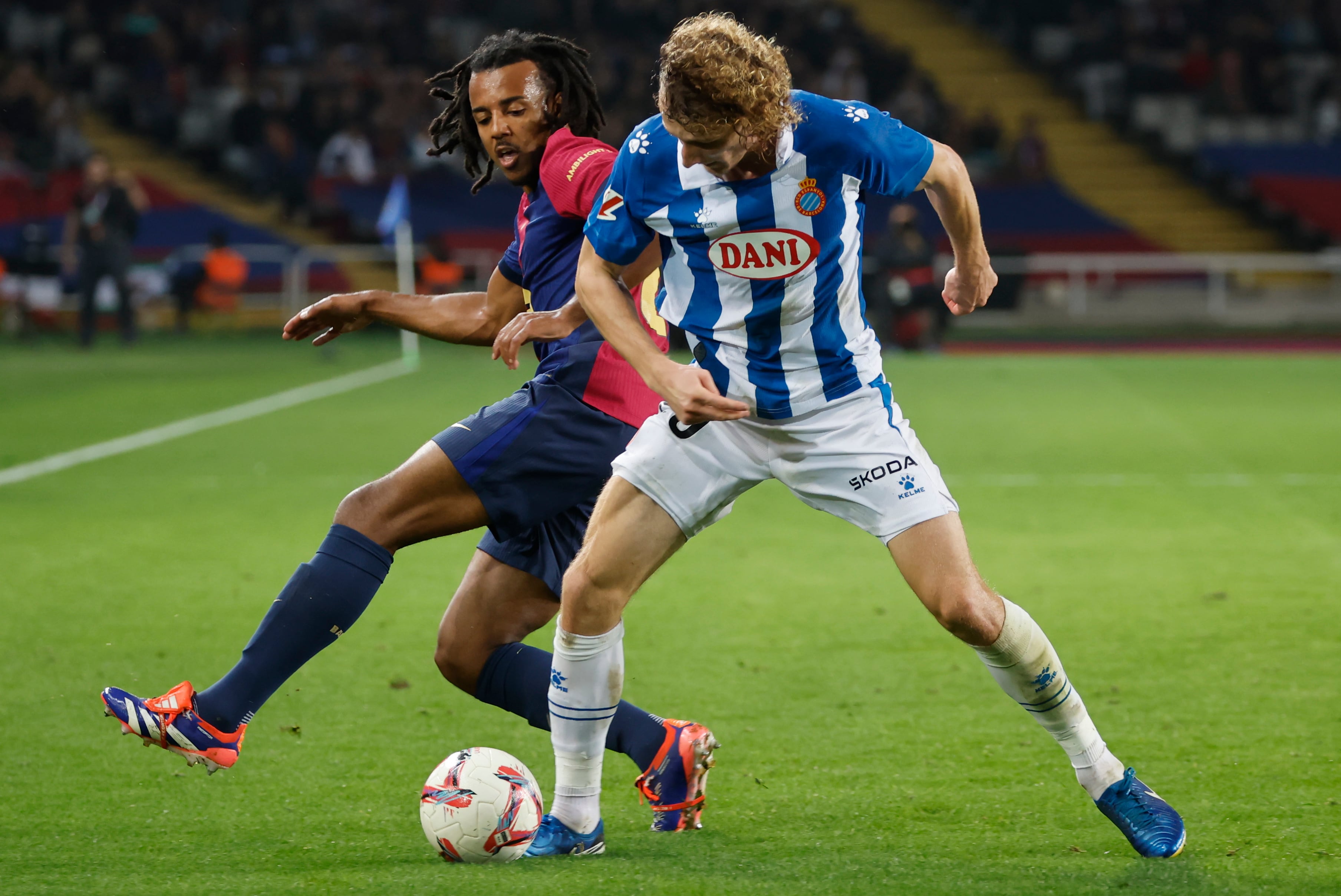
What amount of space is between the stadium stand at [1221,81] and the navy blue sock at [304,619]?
80.4ft

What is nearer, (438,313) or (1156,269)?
(438,313)

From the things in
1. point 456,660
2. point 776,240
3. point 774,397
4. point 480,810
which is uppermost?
point 776,240

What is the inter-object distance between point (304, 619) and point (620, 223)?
119cm

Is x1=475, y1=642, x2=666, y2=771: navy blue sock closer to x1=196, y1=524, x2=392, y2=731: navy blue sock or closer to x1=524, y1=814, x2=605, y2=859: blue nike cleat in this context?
x1=524, y1=814, x2=605, y2=859: blue nike cleat

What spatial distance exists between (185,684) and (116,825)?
0.43 metres

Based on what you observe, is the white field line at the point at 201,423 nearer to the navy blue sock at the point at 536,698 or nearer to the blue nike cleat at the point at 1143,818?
the navy blue sock at the point at 536,698

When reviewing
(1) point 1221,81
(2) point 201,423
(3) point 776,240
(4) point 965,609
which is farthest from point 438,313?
(1) point 1221,81

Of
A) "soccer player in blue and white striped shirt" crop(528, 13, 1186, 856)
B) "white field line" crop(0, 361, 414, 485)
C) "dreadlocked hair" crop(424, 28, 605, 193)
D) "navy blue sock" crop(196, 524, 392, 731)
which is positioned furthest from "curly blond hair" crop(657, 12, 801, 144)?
"white field line" crop(0, 361, 414, 485)

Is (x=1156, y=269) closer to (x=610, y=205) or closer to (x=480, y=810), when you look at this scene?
(x=610, y=205)

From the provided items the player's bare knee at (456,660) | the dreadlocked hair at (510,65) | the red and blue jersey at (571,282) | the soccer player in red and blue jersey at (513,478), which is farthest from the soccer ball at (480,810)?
the dreadlocked hair at (510,65)

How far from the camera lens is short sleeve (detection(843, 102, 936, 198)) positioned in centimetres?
334

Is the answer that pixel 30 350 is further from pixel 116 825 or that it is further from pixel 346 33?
pixel 116 825

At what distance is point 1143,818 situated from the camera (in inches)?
136

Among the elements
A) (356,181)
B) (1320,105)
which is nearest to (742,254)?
(356,181)
